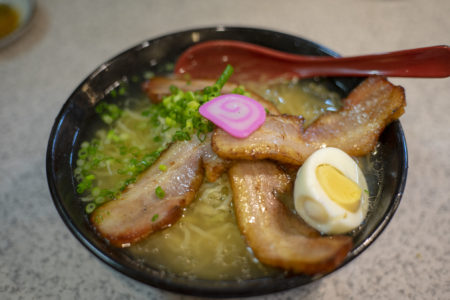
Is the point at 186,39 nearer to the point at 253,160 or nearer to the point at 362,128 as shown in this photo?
the point at 253,160

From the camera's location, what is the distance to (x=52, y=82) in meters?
2.35

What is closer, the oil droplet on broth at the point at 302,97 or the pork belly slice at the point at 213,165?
the pork belly slice at the point at 213,165

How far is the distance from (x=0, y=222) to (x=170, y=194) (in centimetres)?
96

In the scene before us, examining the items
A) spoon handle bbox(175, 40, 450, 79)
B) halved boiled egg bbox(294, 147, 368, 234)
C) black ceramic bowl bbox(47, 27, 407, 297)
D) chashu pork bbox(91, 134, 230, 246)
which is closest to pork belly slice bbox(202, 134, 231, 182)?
chashu pork bbox(91, 134, 230, 246)

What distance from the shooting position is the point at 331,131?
1.61m

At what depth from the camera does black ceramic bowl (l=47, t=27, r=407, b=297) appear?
116 centimetres

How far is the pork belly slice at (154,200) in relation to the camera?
4.55ft

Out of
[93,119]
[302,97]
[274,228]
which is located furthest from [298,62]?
[93,119]

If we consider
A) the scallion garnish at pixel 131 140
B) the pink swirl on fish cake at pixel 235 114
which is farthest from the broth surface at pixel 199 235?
the pink swirl on fish cake at pixel 235 114

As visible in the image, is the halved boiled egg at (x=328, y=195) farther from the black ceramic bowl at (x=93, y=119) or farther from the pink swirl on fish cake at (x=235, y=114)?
the pink swirl on fish cake at (x=235, y=114)

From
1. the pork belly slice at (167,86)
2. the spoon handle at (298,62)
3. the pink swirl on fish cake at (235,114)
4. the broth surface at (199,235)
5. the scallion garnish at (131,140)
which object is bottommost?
the broth surface at (199,235)

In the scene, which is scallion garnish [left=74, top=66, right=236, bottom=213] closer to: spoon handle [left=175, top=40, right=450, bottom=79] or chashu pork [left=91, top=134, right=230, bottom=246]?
chashu pork [left=91, top=134, right=230, bottom=246]

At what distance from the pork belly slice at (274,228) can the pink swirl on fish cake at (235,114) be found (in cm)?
16

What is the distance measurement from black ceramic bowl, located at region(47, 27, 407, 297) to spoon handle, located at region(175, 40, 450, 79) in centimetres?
8
